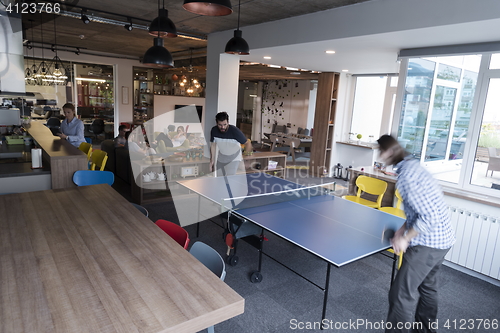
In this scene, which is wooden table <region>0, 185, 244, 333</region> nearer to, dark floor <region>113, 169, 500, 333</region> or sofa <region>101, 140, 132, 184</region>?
dark floor <region>113, 169, 500, 333</region>

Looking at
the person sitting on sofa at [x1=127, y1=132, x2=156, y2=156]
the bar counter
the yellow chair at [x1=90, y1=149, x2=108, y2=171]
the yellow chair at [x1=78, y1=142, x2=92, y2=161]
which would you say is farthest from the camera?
the person sitting on sofa at [x1=127, y1=132, x2=156, y2=156]

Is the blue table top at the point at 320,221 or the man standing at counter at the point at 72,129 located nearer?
the blue table top at the point at 320,221

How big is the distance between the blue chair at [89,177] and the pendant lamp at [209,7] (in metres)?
2.32

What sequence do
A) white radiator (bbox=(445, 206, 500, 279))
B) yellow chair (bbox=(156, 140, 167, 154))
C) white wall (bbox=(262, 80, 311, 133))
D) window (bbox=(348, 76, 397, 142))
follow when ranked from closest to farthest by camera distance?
white radiator (bbox=(445, 206, 500, 279)) → yellow chair (bbox=(156, 140, 167, 154)) → window (bbox=(348, 76, 397, 142)) → white wall (bbox=(262, 80, 311, 133))

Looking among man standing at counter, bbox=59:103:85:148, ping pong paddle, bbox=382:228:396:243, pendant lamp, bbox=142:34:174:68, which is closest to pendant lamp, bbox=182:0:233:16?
pendant lamp, bbox=142:34:174:68

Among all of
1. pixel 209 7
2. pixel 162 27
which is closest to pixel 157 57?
pixel 162 27

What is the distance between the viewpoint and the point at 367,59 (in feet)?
18.8

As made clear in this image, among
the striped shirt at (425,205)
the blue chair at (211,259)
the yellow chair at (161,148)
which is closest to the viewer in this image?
the blue chair at (211,259)

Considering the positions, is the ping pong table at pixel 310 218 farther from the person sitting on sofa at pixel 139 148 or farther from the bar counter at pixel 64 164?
the person sitting on sofa at pixel 139 148

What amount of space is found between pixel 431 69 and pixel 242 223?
3.49 metres

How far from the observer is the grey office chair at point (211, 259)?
2.02m

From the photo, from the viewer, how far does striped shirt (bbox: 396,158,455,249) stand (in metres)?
2.26

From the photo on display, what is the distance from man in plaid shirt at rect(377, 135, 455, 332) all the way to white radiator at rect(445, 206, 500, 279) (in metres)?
1.58

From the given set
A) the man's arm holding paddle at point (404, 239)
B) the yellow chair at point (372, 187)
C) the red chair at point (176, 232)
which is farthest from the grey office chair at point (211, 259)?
the yellow chair at point (372, 187)
